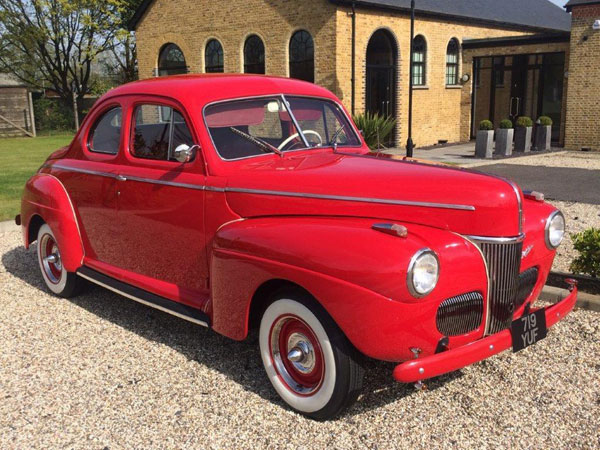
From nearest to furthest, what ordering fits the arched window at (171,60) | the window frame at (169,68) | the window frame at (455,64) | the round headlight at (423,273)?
the round headlight at (423,273) → the window frame at (455,64) → the window frame at (169,68) → the arched window at (171,60)

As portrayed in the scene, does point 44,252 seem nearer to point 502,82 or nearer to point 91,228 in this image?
point 91,228

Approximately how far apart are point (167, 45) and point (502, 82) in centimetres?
1316

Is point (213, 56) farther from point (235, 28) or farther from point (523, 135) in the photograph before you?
point (523, 135)

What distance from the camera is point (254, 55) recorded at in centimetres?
2080

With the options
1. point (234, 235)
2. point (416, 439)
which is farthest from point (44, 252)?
point (416, 439)

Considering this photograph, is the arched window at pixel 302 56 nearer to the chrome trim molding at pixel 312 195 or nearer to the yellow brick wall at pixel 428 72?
the yellow brick wall at pixel 428 72

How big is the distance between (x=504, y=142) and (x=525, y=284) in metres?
14.9

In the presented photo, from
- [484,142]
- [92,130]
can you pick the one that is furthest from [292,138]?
[484,142]

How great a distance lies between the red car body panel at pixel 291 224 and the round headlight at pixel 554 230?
55mm

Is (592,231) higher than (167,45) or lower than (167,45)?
lower

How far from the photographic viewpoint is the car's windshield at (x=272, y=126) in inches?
165

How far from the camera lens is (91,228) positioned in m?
5.07

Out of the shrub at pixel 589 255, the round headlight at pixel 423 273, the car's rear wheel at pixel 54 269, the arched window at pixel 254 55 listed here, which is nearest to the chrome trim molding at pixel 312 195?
the round headlight at pixel 423 273

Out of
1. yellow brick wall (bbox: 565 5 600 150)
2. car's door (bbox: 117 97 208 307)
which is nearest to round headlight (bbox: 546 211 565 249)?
car's door (bbox: 117 97 208 307)
